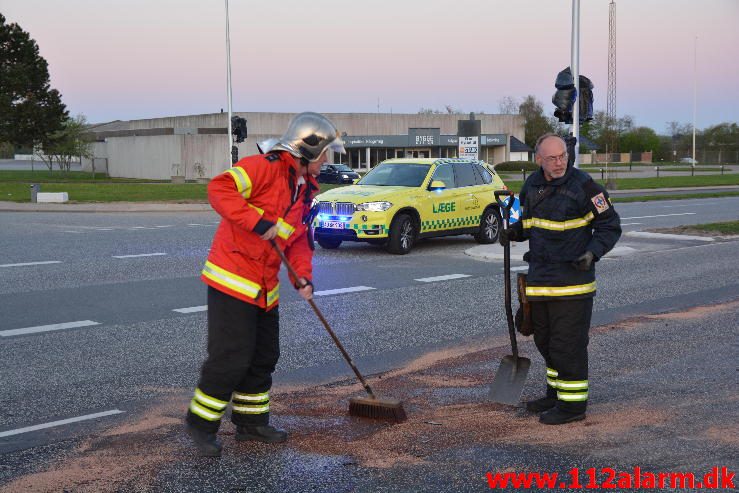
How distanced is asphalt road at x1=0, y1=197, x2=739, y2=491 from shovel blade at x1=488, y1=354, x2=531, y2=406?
56.7 inches

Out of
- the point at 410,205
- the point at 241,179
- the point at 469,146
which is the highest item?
the point at 469,146

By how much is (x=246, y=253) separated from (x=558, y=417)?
2304 mm

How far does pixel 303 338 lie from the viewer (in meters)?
8.57

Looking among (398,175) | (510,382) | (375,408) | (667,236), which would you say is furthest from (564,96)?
(375,408)

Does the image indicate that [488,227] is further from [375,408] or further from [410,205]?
[375,408]

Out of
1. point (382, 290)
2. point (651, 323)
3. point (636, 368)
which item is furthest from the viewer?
point (382, 290)

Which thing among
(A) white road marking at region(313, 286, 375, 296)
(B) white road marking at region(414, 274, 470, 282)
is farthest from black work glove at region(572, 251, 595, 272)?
(B) white road marking at region(414, 274, 470, 282)

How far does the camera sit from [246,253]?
4.94 meters

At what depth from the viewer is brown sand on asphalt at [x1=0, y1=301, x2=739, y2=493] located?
4.80 m

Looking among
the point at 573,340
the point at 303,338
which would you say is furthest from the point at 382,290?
the point at 573,340

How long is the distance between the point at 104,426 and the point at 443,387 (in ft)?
8.11

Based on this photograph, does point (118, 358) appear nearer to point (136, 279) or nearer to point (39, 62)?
point (136, 279)

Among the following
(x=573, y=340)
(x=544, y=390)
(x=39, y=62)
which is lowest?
(x=544, y=390)

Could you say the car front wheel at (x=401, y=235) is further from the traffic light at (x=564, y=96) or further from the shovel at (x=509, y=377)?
the shovel at (x=509, y=377)
